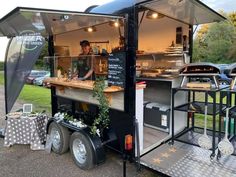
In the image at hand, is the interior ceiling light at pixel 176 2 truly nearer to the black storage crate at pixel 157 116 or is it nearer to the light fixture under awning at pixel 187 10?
the light fixture under awning at pixel 187 10

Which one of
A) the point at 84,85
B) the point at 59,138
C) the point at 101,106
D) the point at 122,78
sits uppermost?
the point at 122,78

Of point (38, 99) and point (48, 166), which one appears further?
point (38, 99)

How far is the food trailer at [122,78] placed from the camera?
300 cm

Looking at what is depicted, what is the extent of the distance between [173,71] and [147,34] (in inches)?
56.6

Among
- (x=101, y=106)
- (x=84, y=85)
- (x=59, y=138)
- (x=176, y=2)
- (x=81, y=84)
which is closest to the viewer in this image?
(x=176, y=2)

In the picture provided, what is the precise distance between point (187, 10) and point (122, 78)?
1.54 metres

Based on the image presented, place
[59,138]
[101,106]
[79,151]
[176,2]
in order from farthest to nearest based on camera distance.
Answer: [59,138]
[79,151]
[101,106]
[176,2]

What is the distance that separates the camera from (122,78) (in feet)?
10.1

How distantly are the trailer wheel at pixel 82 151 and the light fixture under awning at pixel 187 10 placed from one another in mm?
2071

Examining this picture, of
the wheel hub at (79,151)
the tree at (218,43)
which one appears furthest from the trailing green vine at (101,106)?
the tree at (218,43)

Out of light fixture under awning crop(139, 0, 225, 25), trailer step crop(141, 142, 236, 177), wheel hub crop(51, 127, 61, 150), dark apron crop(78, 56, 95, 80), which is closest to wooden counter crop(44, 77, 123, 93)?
dark apron crop(78, 56, 95, 80)

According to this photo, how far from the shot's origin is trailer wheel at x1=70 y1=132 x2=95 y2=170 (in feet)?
10.3

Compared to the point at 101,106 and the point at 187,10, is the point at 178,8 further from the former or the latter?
the point at 101,106

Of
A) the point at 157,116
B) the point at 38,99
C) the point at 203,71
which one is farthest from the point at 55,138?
the point at 38,99
